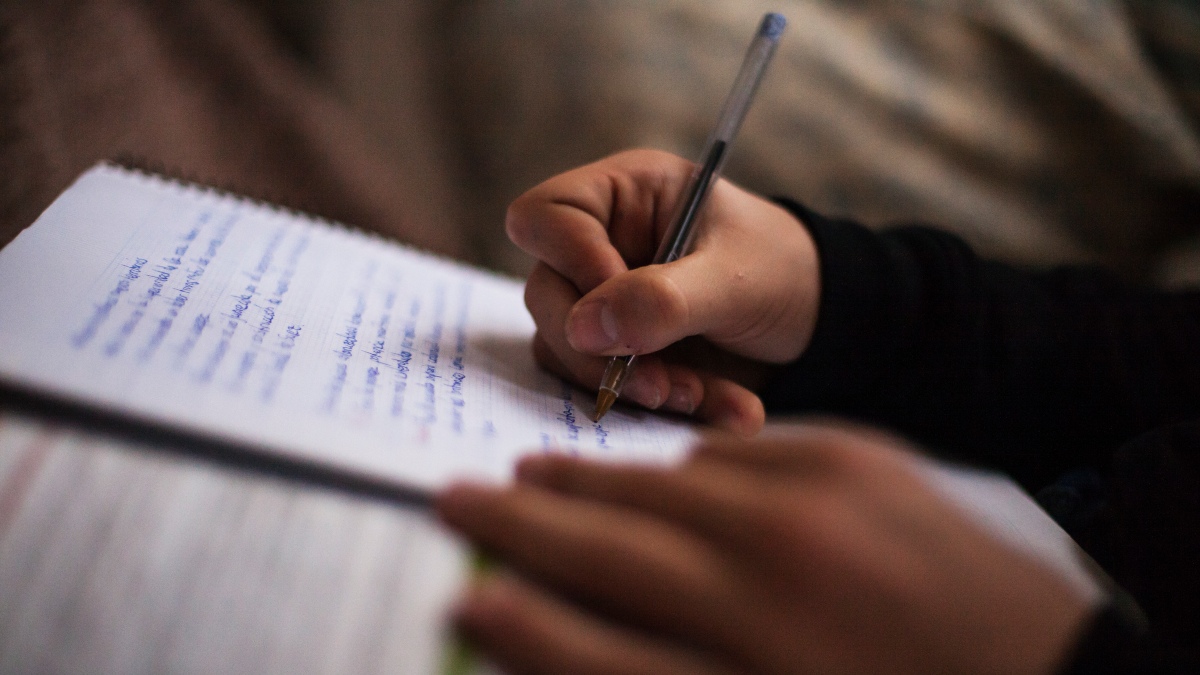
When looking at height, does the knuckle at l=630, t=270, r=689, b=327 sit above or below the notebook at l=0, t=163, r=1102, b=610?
above

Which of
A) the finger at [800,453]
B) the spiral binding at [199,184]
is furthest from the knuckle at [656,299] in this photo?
the spiral binding at [199,184]

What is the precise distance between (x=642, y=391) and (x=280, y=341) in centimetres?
19

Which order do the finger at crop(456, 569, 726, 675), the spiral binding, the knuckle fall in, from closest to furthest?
the finger at crop(456, 569, 726, 675), the knuckle, the spiral binding

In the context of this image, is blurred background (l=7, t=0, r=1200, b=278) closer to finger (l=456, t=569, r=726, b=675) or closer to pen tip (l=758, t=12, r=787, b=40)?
pen tip (l=758, t=12, r=787, b=40)

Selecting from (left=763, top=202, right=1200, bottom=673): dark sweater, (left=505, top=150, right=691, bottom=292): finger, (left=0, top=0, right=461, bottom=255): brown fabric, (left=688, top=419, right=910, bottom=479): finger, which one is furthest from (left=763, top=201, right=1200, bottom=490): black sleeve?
(left=0, top=0, right=461, bottom=255): brown fabric

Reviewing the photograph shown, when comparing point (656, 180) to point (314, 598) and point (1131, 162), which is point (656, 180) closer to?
point (314, 598)

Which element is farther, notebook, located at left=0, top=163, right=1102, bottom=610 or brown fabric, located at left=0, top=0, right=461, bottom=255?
brown fabric, located at left=0, top=0, right=461, bottom=255

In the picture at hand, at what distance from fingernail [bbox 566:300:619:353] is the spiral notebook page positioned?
0.04 meters

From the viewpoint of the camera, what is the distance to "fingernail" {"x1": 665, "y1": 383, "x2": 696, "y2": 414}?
432mm

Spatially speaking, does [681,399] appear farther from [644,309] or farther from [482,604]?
[482,604]

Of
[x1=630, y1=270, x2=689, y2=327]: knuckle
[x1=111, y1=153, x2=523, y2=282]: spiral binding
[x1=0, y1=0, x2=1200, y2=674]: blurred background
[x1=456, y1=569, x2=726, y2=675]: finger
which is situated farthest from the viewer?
[x1=0, y1=0, x2=1200, y2=674]: blurred background

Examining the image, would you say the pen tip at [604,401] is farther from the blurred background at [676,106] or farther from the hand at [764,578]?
the blurred background at [676,106]

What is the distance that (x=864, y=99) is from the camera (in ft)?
2.30

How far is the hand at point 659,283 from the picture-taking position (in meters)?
0.38
